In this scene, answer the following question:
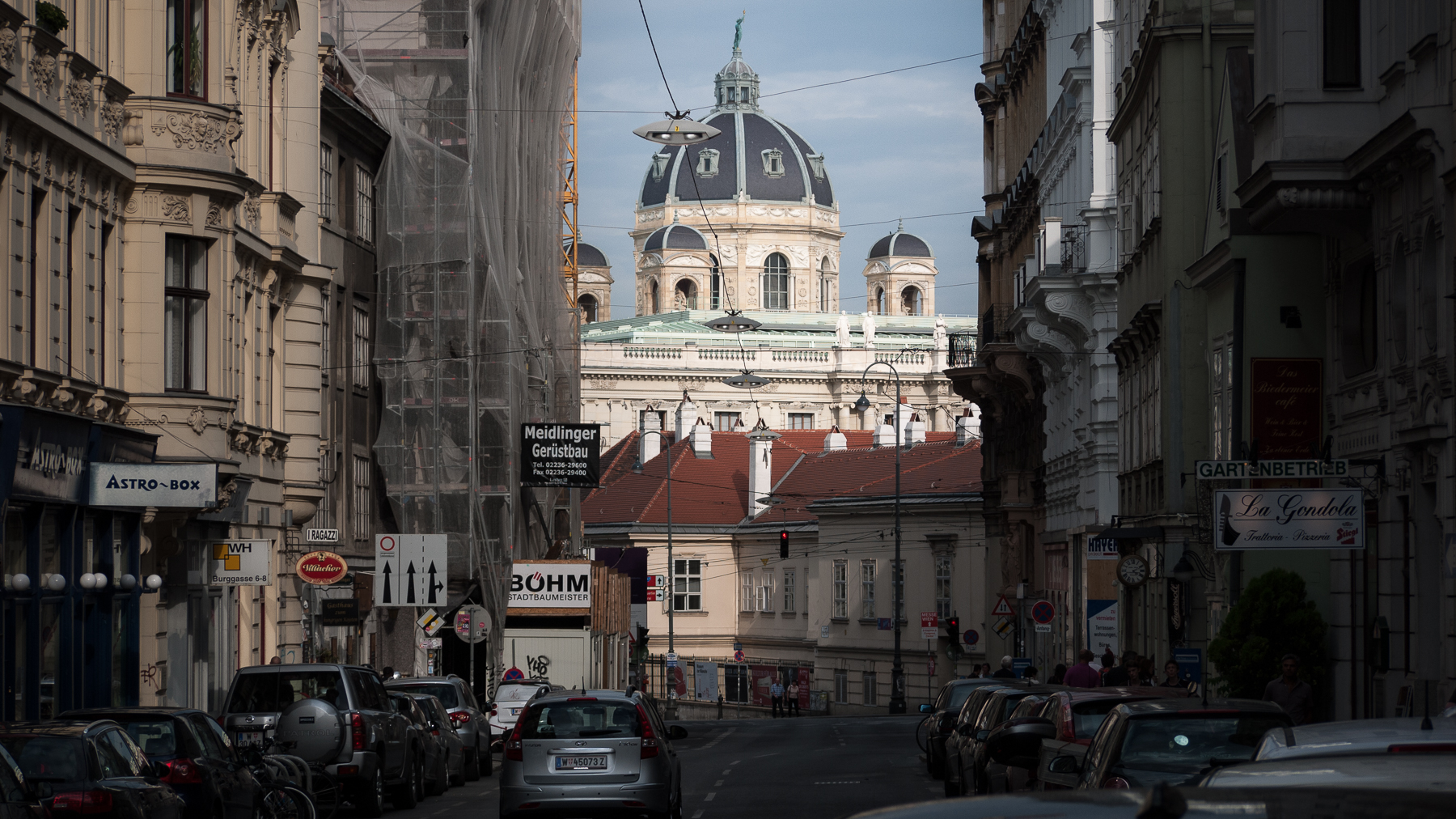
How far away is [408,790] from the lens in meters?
22.3

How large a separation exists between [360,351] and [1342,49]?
2515 cm

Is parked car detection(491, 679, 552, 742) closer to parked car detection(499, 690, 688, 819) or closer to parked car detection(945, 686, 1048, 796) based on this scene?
parked car detection(945, 686, 1048, 796)

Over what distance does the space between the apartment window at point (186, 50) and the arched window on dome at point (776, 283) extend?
431 ft

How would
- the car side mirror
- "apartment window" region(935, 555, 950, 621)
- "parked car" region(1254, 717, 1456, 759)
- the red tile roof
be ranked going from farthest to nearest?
1. the red tile roof
2. "apartment window" region(935, 555, 950, 621)
3. the car side mirror
4. "parked car" region(1254, 717, 1456, 759)

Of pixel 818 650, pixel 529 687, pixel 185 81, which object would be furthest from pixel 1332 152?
pixel 818 650

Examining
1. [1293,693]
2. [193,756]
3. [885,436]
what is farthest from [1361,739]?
[885,436]

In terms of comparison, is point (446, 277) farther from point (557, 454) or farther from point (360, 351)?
point (557, 454)

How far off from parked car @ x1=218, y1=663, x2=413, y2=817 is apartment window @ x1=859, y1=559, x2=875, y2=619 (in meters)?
57.5

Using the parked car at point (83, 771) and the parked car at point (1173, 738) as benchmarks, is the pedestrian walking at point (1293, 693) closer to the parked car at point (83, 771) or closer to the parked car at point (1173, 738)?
the parked car at point (1173, 738)

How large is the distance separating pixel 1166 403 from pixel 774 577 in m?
56.1

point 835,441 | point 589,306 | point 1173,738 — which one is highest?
point 589,306

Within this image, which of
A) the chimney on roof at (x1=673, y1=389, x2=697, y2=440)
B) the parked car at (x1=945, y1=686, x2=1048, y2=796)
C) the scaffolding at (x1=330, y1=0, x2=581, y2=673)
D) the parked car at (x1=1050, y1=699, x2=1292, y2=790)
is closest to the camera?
the parked car at (x1=1050, y1=699, x2=1292, y2=790)

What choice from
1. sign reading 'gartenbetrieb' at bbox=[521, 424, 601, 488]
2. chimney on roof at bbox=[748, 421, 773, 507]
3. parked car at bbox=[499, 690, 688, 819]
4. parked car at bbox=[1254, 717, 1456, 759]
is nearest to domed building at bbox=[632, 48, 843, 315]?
chimney on roof at bbox=[748, 421, 773, 507]

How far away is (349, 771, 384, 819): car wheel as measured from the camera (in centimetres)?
2019
